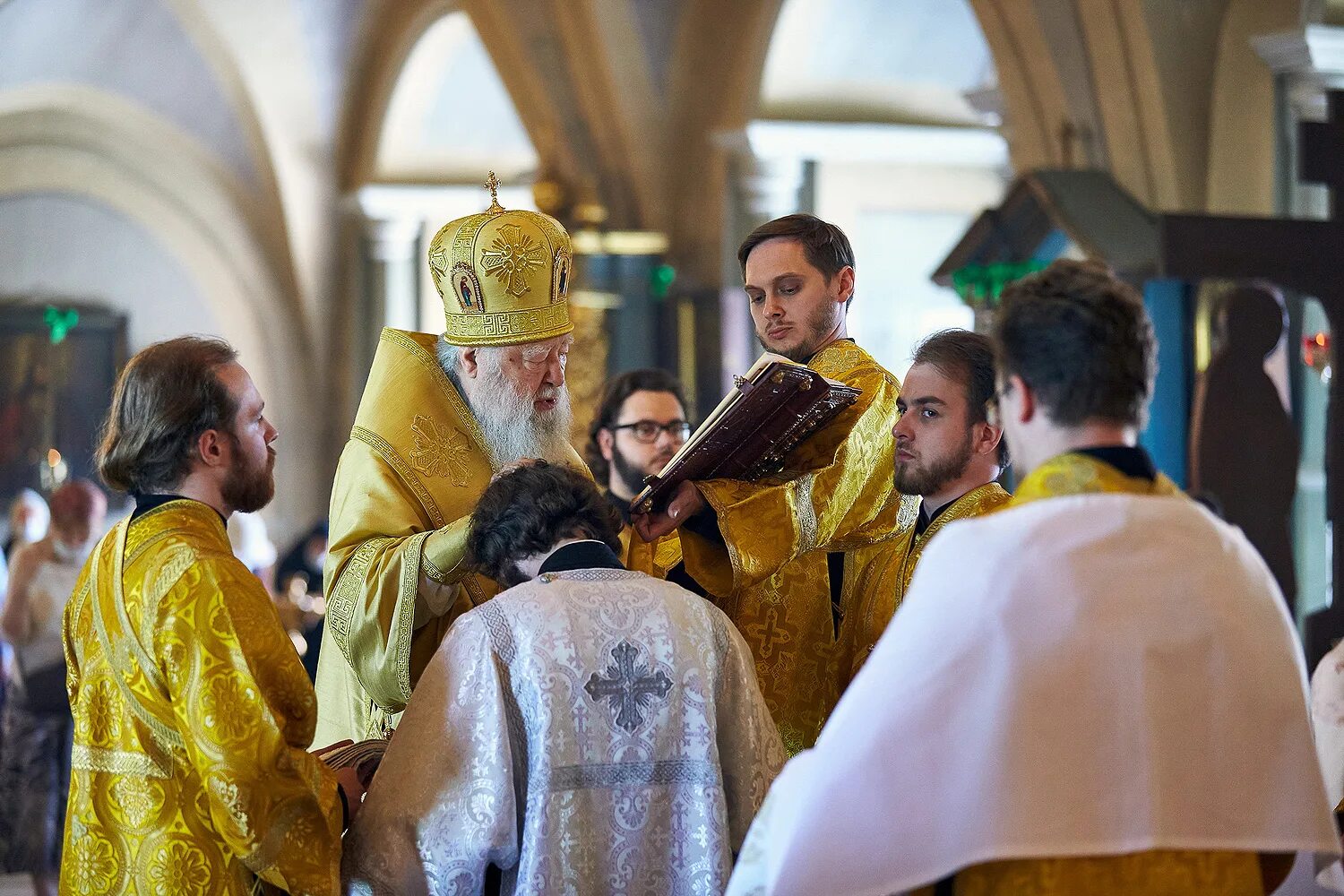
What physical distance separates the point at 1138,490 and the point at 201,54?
44.4 ft

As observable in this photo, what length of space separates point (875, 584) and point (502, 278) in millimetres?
1028

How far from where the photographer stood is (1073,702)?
2.16 meters

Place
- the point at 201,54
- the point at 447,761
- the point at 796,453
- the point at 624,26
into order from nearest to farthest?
the point at 447,761 < the point at 796,453 < the point at 624,26 < the point at 201,54

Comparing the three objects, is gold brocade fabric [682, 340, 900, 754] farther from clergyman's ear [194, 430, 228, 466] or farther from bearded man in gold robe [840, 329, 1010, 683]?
clergyman's ear [194, 430, 228, 466]

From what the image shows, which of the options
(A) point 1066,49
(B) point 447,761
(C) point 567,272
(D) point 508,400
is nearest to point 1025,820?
(B) point 447,761

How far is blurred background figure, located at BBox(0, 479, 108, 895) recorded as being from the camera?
644cm

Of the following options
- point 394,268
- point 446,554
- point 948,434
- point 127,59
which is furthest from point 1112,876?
point 127,59

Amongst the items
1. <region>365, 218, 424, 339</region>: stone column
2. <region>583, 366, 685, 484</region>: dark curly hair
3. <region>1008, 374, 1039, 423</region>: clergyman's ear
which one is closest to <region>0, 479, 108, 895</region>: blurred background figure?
<region>583, 366, 685, 484</region>: dark curly hair

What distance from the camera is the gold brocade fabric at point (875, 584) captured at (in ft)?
11.1

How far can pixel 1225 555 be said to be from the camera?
224 cm

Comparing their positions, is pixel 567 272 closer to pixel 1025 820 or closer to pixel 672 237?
pixel 1025 820

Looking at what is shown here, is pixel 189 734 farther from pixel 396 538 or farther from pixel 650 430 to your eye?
pixel 650 430

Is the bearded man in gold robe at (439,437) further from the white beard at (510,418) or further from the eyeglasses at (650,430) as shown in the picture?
the eyeglasses at (650,430)

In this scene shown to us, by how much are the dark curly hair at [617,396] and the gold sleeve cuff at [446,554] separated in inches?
83.6
